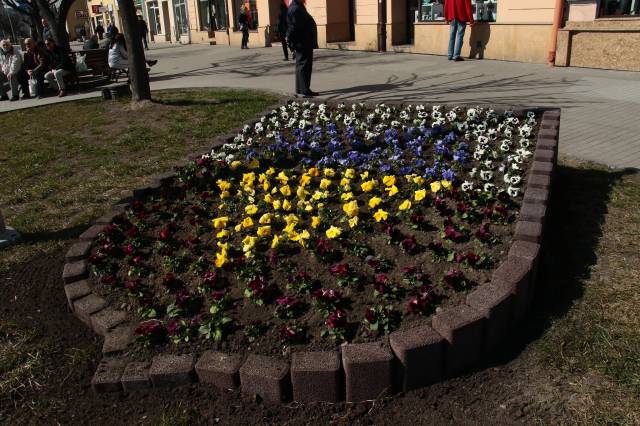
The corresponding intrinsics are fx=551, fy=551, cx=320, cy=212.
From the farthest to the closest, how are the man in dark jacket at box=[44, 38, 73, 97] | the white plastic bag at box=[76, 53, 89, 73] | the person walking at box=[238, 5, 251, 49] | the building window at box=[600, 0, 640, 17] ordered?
1. the person walking at box=[238, 5, 251, 49]
2. the white plastic bag at box=[76, 53, 89, 73]
3. the man in dark jacket at box=[44, 38, 73, 97]
4. the building window at box=[600, 0, 640, 17]

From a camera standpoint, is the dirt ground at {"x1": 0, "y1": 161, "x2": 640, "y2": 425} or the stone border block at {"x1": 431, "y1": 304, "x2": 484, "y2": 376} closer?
the dirt ground at {"x1": 0, "y1": 161, "x2": 640, "y2": 425}

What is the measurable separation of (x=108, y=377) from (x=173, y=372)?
0.39 m

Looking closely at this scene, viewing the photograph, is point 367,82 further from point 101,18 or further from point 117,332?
point 101,18

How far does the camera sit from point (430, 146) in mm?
5535

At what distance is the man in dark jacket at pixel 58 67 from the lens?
1389cm

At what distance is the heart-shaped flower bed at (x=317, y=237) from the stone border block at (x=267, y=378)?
164 millimetres

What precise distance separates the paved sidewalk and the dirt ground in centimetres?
343

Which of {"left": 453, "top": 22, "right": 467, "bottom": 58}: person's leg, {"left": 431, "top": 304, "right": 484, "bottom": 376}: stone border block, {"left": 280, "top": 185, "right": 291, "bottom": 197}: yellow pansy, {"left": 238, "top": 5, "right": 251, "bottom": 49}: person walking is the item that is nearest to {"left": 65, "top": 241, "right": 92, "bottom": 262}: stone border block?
{"left": 280, "top": 185, "right": 291, "bottom": 197}: yellow pansy

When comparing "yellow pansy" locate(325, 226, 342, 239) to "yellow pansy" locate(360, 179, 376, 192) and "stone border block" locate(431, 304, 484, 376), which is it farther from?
"stone border block" locate(431, 304, 484, 376)

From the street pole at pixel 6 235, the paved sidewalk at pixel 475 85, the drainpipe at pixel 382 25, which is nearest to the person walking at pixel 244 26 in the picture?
the paved sidewalk at pixel 475 85

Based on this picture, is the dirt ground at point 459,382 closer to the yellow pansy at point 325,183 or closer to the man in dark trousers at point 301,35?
the yellow pansy at point 325,183

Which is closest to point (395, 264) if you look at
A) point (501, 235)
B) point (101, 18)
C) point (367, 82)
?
point (501, 235)

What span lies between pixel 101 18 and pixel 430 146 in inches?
2488

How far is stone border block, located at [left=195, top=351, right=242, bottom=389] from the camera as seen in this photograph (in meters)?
2.87
